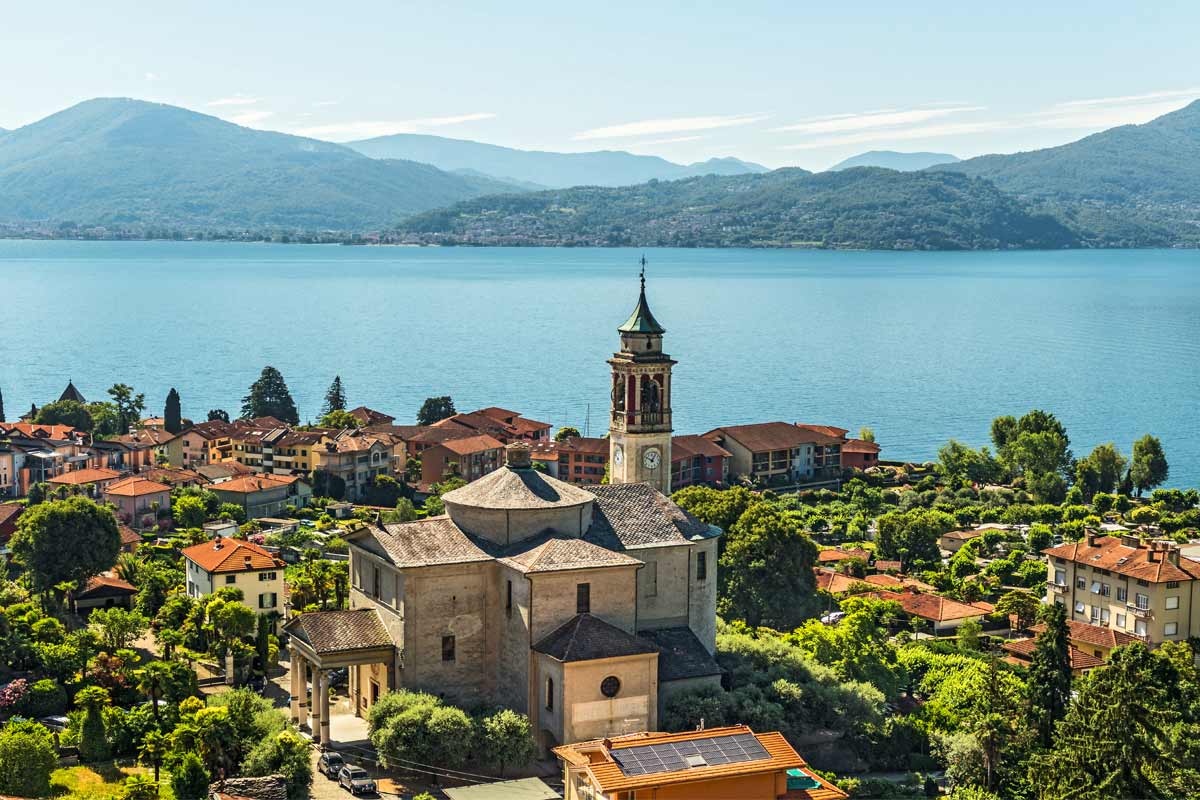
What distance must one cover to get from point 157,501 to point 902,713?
42286mm

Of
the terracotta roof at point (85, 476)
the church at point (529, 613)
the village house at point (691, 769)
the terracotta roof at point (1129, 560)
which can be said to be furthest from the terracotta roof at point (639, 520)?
the terracotta roof at point (85, 476)

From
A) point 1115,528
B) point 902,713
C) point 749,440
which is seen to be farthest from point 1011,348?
point 902,713

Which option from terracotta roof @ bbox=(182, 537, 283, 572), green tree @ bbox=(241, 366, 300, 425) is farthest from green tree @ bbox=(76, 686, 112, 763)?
green tree @ bbox=(241, 366, 300, 425)

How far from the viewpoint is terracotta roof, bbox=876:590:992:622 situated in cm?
5269

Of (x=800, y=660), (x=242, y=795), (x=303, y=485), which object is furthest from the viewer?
(x=303, y=485)

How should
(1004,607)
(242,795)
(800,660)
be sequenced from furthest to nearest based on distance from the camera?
1. (1004,607)
2. (800,660)
3. (242,795)

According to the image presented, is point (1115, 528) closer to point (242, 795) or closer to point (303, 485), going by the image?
point (303, 485)

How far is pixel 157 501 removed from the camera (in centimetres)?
6906

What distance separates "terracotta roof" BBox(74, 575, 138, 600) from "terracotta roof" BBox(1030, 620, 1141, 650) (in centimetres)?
3187

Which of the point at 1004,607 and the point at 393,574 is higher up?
the point at 393,574

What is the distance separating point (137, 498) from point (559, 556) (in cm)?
3949

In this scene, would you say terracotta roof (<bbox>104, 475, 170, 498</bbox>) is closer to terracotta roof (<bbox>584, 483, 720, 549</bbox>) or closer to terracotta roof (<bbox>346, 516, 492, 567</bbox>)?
terracotta roof (<bbox>346, 516, 492, 567</bbox>)

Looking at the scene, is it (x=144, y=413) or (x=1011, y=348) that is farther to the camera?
(x=1011, y=348)

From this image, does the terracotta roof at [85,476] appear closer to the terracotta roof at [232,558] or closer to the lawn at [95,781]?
the terracotta roof at [232,558]
